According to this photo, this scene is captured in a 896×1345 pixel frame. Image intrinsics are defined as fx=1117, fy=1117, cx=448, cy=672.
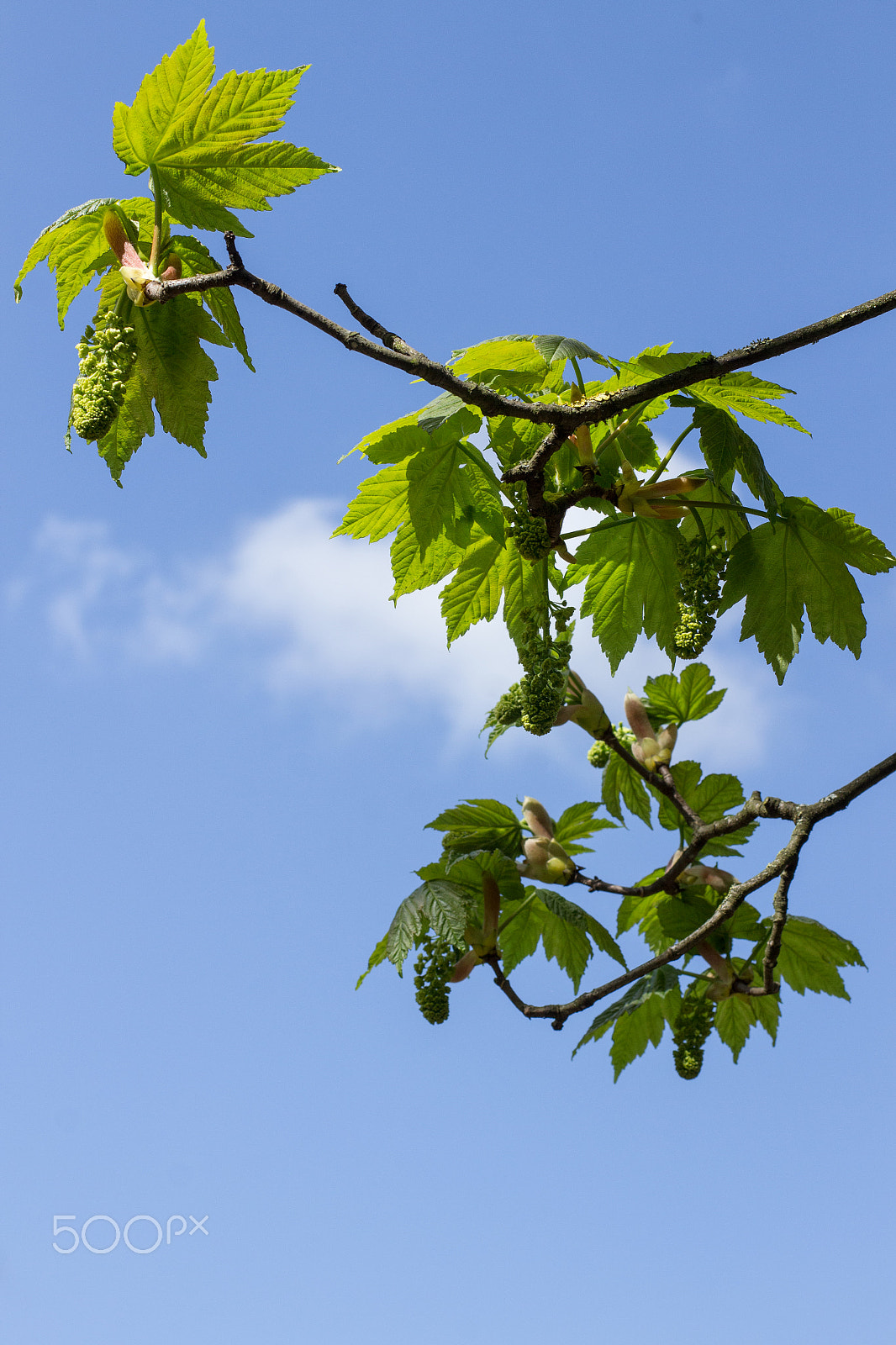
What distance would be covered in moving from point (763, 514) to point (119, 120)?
5.20 feet

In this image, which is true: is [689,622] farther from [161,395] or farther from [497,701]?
[161,395]

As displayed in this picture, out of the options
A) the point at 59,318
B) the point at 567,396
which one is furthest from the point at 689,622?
the point at 59,318

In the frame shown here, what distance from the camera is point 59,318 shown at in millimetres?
2490

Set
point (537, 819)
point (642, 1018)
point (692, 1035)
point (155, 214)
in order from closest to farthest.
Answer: point (155, 214) < point (692, 1035) < point (537, 819) < point (642, 1018)

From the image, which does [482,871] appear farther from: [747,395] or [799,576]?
[747,395]

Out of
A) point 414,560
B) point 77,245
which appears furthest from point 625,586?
point 77,245

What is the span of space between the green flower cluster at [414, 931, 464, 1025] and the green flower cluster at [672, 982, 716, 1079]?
0.72 m

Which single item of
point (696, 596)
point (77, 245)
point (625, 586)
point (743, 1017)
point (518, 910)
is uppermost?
point (77, 245)

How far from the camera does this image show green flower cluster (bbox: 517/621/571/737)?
2562 mm

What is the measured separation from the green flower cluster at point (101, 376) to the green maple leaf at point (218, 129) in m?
0.33

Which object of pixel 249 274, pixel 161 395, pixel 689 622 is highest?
pixel 161 395

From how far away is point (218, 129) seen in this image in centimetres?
212

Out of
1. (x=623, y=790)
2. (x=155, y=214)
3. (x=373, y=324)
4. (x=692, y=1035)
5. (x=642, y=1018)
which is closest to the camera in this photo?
(x=373, y=324)

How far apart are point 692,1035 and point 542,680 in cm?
125
